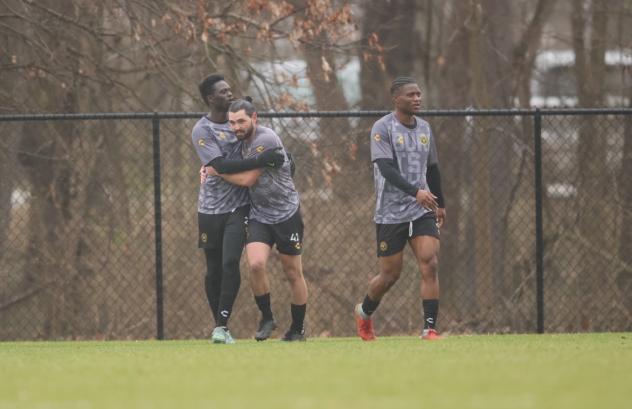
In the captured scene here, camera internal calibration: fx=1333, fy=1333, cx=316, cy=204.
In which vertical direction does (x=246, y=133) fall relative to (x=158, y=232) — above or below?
above

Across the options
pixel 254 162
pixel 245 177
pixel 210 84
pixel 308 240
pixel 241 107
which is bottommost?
pixel 308 240

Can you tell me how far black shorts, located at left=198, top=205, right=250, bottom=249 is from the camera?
10203 mm

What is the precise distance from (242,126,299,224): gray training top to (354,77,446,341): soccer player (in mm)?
690

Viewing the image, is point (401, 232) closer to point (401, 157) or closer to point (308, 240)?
point (401, 157)

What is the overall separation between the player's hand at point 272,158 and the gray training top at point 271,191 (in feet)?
0.26

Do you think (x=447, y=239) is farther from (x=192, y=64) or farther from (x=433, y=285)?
(x=433, y=285)

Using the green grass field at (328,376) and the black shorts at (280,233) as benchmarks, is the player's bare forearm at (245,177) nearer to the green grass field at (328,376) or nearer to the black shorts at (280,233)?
the black shorts at (280,233)

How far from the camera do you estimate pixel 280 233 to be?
10133 millimetres

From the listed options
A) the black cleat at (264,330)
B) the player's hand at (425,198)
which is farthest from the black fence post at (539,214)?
the black cleat at (264,330)

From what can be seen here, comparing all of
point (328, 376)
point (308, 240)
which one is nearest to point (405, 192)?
point (328, 376)

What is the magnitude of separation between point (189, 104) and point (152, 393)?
8995 mm

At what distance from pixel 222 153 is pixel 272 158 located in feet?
1.60

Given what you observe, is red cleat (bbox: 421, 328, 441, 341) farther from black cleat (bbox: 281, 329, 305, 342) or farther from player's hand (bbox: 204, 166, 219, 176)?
player's hand (bbox: 204, 166, 219, 176)

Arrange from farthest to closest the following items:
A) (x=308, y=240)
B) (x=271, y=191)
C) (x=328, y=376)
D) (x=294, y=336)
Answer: (x=308, y=240), (x=294, y=336), (x=271, y=191), (x=328, y=376)
